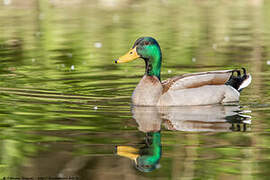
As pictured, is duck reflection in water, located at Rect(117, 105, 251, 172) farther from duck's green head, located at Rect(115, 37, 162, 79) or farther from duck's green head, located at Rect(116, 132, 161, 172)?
duck's green head, located at Rect(115, 37, 162, 79)

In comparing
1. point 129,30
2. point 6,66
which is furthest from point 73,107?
point 129,30

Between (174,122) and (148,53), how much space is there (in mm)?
1895

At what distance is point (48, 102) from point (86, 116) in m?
1.36

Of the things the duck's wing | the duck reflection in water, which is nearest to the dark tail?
the duck's wing

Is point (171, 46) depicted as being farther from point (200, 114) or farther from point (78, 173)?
point (78, 173)

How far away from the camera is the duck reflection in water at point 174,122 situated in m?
7.50

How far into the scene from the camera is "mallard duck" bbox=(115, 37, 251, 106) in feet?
34.4

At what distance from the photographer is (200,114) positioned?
982 cm

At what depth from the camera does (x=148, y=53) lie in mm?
10852

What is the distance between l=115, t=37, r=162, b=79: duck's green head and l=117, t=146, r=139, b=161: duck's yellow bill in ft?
10.3

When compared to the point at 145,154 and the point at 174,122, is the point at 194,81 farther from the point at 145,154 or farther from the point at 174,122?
the point at 145,154

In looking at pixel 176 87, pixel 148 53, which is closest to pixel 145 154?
pixel 176 87

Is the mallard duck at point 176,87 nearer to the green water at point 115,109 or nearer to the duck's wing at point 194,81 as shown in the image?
the duck's wing at point 194,81

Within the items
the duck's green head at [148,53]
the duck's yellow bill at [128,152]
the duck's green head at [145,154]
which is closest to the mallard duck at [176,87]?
the duck's green head at [148,53]
